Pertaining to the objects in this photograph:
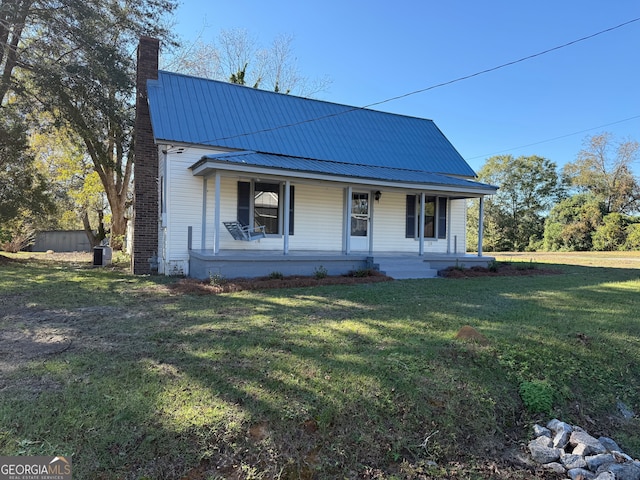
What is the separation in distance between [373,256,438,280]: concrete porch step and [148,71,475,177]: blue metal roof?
11.9 ft

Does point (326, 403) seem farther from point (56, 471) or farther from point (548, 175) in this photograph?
point (548, 175)

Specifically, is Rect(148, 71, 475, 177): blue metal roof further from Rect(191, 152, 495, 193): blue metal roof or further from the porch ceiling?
the porch ceiling

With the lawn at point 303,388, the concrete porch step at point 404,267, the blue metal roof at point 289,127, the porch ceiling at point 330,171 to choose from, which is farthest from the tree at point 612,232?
the lawn at point 303,388

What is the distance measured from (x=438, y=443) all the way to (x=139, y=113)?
475 inches

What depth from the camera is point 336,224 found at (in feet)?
41.8

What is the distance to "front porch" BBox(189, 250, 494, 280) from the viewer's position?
30.6ft

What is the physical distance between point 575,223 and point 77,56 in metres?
34.6

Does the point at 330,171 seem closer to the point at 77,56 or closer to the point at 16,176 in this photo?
the point at 77,56

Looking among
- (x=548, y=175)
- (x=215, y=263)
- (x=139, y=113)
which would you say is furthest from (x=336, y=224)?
(x=548, y=175)

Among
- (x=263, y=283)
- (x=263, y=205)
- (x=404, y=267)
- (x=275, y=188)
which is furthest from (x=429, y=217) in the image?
(x=263, y=283)

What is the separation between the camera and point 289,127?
1320 centimetres

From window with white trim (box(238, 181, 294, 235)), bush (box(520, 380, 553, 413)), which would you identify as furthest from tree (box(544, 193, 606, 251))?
bush (box(520, 380, 553, 413))

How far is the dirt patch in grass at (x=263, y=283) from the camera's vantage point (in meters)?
8.06

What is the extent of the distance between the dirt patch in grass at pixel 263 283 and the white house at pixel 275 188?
0.54 meters
